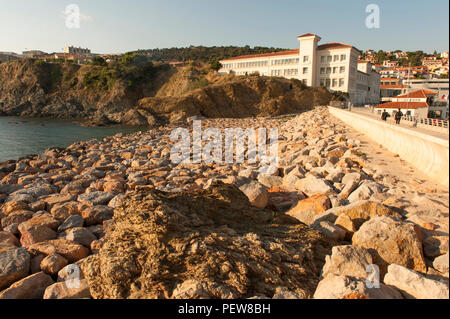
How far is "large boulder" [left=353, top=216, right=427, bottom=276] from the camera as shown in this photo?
3443mm

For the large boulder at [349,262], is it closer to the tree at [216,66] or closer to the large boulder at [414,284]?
the large boulder at [414,284]

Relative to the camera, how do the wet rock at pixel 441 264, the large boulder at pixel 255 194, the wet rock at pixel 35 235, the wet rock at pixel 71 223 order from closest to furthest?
the wet rock at pixel 441 264 < the wet rock at pixel 35 235 < the large boulder at pixel 255 194 < the wet rock at pixel 71 223

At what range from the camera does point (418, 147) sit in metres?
7.09

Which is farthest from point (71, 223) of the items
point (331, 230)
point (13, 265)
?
point (331, 230)

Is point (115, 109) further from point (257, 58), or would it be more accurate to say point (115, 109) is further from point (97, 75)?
point (257, 58)

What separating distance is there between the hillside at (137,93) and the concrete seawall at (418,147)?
35176 mm

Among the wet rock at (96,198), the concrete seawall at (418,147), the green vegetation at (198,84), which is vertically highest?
the green vegetation at (198,84)

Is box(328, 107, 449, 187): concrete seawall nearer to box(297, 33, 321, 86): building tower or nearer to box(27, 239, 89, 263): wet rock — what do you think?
box(27, 239, 89, 263): wet rock

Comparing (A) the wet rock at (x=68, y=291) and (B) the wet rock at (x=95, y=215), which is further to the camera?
(B) the wet rock at (x=95, y=215)

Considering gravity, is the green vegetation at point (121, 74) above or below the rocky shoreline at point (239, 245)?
above

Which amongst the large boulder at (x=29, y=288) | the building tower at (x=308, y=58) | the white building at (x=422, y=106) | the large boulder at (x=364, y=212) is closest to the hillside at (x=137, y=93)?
the building tower at (x=308, y=58)

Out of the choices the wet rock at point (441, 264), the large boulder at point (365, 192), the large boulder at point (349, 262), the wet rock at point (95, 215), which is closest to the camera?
the large boulder at point (349, 262)

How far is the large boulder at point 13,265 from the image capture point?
4.13 meters

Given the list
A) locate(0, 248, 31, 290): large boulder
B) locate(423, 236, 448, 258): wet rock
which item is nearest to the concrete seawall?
locate(423, 236, 448, 258): wet rock
